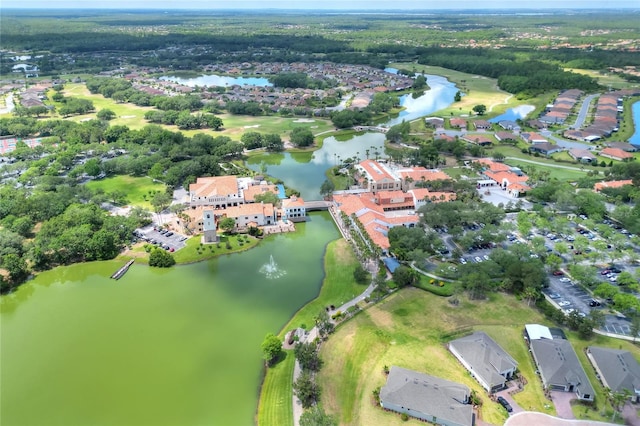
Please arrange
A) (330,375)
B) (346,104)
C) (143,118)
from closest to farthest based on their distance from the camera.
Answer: (330,375) < (143,118) < (346,104)

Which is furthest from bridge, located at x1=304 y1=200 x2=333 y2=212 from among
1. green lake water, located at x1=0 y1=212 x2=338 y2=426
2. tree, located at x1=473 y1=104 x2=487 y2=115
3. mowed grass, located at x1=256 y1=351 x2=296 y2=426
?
tree, located at x1=473 y1=104 x2=487 y2=115

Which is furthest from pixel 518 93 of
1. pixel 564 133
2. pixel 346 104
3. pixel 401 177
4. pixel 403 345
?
pixel 403 345

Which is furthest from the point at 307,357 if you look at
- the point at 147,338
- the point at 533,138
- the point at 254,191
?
the point at 533,138

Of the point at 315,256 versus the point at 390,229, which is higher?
the point at 390,229

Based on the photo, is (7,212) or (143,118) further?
(143,118)

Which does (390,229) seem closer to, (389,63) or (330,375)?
(330,375)

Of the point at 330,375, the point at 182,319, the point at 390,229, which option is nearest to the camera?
the point at 330,375

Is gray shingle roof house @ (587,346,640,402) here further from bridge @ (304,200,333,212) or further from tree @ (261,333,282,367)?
bridge @ (304,200,333,212)

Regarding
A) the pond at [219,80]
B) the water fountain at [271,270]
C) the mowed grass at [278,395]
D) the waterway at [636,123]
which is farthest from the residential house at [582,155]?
the pond at [219,80]
